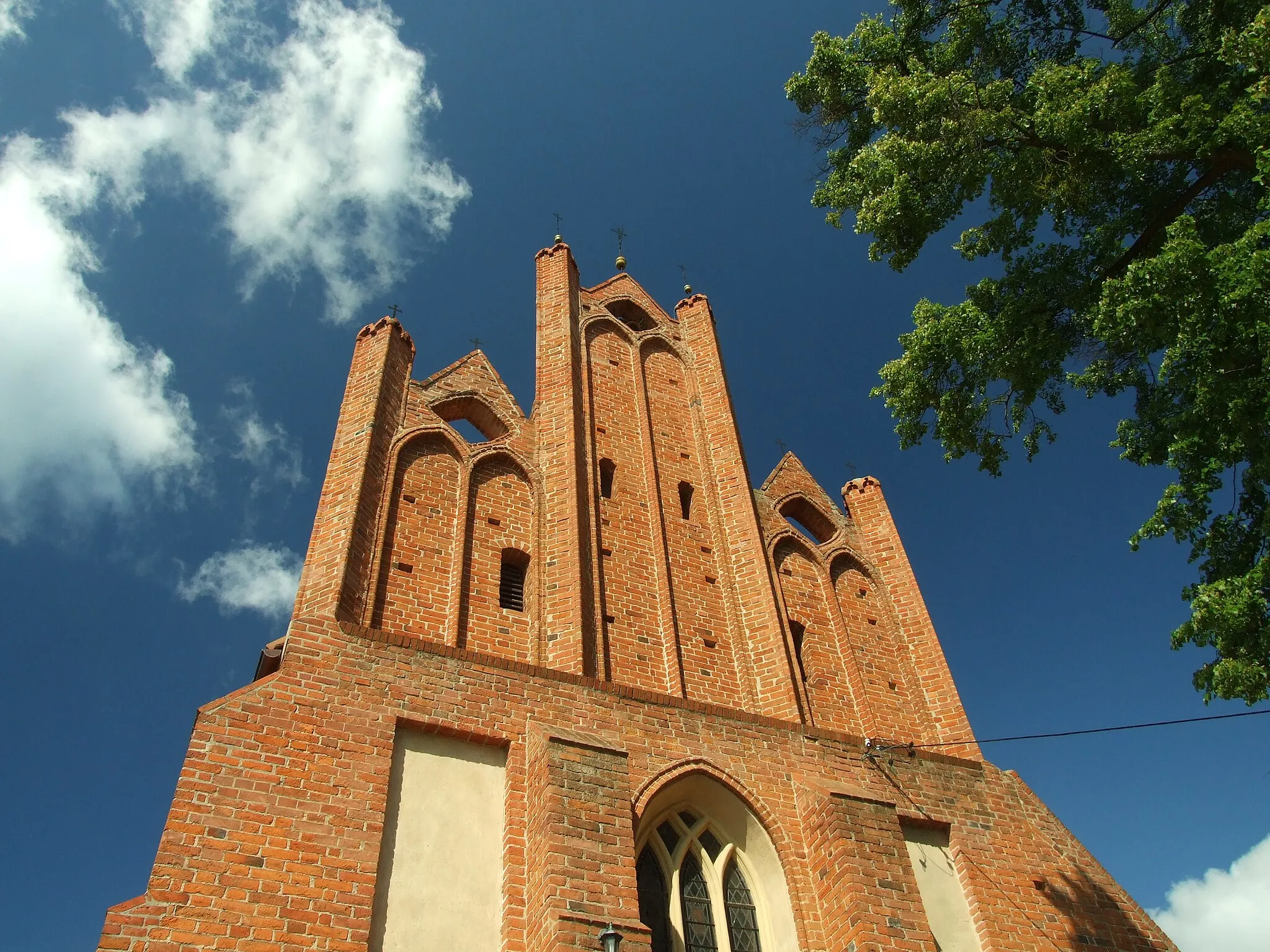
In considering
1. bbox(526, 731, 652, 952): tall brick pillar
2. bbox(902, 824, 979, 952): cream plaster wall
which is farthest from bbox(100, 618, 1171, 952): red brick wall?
bbox(902, 824, 979, 952): cream plaster wall

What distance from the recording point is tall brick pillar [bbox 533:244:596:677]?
9.60 m

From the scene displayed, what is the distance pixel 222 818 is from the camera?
6.46 meters

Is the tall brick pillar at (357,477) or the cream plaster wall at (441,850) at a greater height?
the tall brick pillar at (357,477)

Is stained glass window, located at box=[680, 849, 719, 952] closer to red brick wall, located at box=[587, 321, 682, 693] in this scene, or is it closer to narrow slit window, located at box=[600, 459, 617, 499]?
red brick wall, located at box=[587, 321, 682, 693]

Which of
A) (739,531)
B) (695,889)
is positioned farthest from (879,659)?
(695,889)

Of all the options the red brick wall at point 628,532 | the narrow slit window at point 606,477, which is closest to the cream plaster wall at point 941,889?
the red brick wall at point 628,532

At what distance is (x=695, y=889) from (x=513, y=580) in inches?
155

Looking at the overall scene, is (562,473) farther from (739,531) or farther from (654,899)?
(654,899)

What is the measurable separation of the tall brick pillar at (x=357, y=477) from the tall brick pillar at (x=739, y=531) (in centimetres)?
450

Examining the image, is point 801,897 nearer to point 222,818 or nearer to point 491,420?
point 222,818

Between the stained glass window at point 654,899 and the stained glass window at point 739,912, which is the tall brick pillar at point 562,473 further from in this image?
the stained glass window at point 739,912

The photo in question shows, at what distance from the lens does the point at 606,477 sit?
39.8ft

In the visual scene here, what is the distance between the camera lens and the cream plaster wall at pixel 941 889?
8.64 meters

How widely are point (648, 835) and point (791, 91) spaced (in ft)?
30.1
